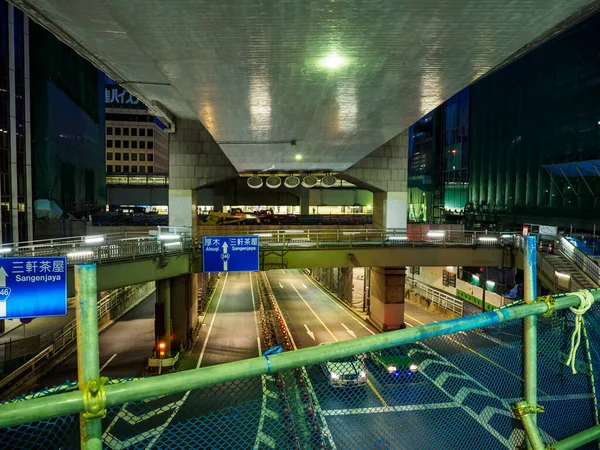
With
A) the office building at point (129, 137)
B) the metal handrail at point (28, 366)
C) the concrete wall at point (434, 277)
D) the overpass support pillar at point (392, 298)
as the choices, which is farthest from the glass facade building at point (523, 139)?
the office building at point (129, 137)

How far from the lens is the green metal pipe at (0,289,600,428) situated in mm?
1922

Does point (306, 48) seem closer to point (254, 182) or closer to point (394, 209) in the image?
point (394, 209)

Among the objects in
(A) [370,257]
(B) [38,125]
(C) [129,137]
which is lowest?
(A) [370,257]

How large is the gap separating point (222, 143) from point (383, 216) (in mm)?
16299

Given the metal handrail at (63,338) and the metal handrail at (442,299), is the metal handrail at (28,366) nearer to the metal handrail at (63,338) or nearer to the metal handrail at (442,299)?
the metal handrail at (63,338)

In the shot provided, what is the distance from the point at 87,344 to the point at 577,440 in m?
4.28

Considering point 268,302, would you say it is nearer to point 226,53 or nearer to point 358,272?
point 358,272

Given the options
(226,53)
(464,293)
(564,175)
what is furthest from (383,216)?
(226,53)

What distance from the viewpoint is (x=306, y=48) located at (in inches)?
359

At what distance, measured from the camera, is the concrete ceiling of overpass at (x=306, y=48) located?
23.8 ft

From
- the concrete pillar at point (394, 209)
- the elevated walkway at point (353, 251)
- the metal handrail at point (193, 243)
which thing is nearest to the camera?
the metal handrail at point (193, 243)

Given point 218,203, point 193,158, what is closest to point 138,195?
point 218,203

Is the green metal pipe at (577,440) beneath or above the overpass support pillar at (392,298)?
above

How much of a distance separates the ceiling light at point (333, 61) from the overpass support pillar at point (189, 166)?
2100cm
